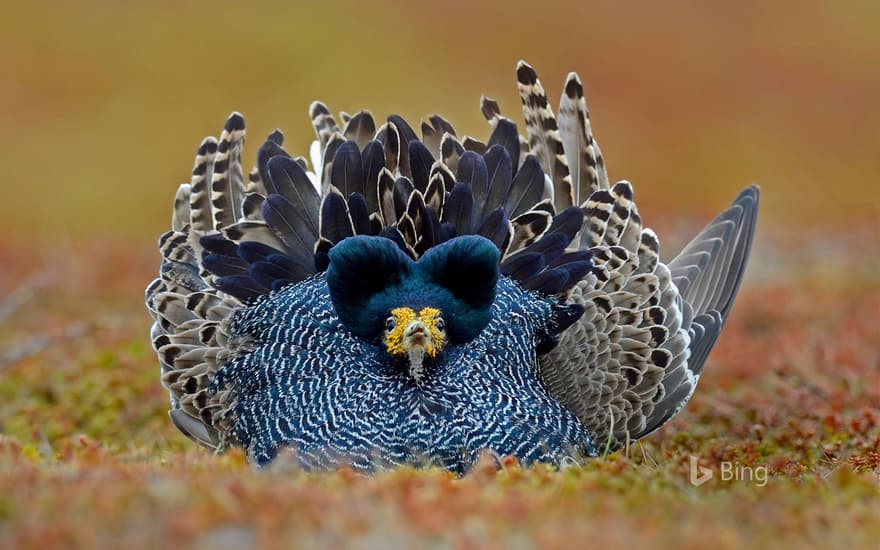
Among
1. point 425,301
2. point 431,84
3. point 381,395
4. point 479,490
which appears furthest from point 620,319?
point 431,84

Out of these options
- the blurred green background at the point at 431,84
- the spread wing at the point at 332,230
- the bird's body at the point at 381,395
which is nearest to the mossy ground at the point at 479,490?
the bird's body at the point at 381,395

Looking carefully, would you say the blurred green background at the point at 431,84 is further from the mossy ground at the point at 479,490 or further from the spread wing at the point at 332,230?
the spread wing at the point at 332,230

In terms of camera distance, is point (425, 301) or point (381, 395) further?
point (381, 395)

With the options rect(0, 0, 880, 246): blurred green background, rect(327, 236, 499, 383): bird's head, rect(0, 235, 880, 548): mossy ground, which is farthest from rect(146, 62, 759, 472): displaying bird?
rect(0, 0, 880, 246): blurred green background

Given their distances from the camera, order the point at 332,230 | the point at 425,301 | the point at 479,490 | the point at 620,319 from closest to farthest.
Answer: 1. the point at 479,490
2. the point at 425,301
3. the point at 332,230
4. the point at 620,319

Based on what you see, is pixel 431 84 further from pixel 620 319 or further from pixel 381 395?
pixel 381 395

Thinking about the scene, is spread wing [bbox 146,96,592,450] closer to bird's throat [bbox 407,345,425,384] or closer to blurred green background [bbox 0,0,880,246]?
bird's throat [bbox 407,345,425,384]
